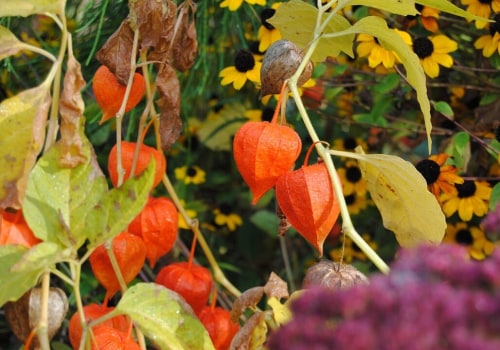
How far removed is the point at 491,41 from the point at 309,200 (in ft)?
1.78

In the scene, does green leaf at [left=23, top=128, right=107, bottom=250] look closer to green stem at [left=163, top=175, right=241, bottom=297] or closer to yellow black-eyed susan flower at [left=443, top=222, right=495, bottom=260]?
green stem at [left=163, top=175, right=241, bottom=297]

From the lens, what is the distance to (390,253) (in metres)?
1.36

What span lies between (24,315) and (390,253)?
77 cm

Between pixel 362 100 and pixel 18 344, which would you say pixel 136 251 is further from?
pixel 362 100

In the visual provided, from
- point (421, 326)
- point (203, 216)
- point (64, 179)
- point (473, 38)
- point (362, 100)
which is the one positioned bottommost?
point (203, 216)

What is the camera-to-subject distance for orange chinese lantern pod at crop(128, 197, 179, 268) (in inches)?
30.3

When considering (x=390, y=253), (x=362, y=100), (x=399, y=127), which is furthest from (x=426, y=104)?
(x=362, y=100)

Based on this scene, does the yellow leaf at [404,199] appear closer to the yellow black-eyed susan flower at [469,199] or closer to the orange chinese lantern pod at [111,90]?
the orange chinese lantern pod at [111,90]

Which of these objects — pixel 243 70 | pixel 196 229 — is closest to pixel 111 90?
pixel 196 229

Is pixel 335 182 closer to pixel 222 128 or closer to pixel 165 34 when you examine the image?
pixel 165 34

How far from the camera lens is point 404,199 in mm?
673

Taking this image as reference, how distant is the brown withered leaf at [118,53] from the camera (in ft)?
2.49

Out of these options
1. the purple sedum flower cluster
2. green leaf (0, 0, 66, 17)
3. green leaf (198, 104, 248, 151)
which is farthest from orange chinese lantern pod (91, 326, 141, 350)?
green leaf (198, 104, 248, 151)

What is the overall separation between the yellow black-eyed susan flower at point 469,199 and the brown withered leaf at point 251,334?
0.51 meters
